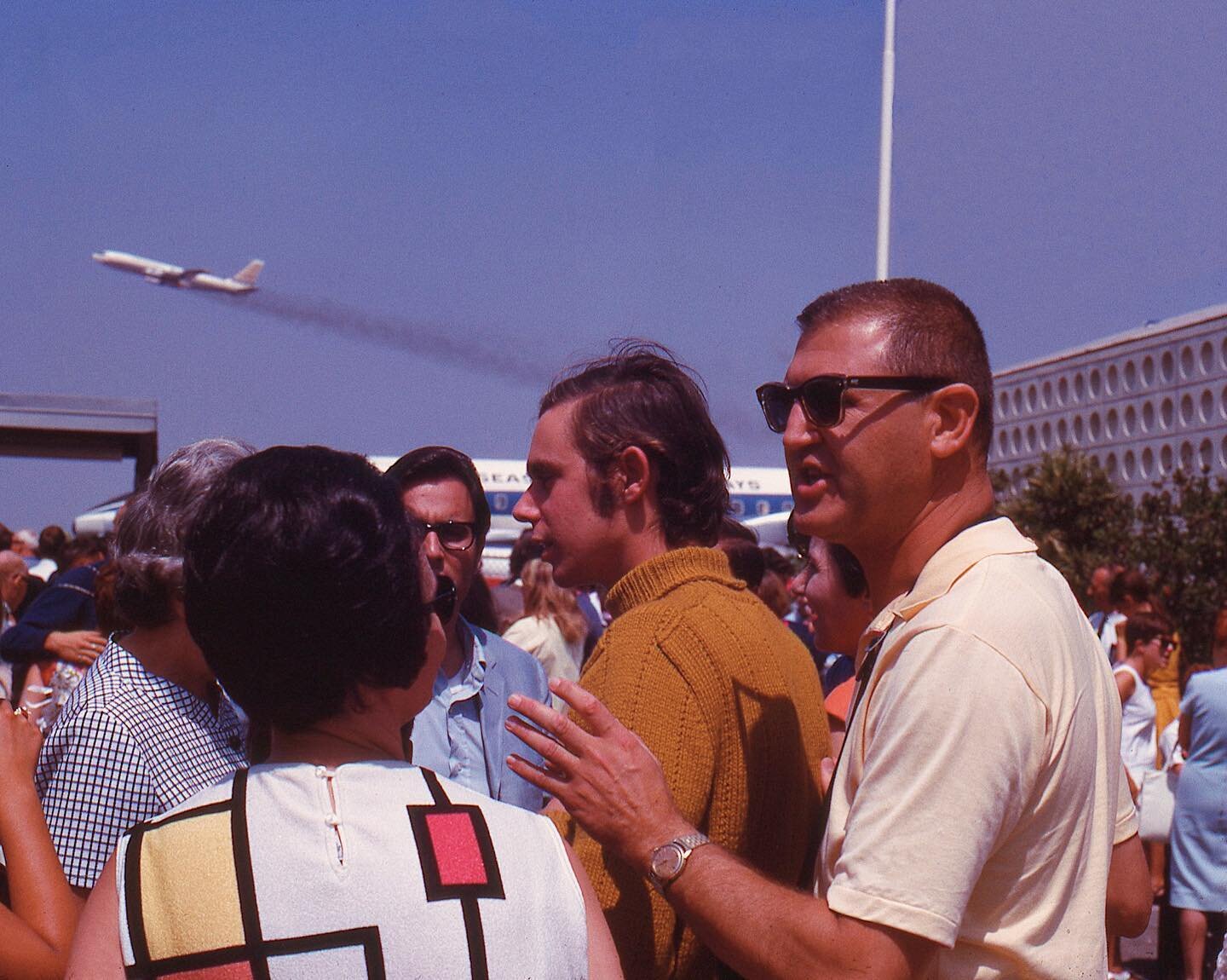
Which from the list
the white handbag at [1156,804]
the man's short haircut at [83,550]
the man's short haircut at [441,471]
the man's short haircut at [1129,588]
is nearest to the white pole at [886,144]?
the man's short haircut at [1129,588]

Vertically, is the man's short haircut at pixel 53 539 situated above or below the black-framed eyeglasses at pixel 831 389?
below

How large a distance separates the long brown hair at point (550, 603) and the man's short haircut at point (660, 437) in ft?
20.3

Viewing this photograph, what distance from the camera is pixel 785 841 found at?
247 centimetres

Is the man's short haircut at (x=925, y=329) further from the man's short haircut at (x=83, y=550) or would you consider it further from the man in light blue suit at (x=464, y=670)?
the man's short haircut at (x=83, y=550)

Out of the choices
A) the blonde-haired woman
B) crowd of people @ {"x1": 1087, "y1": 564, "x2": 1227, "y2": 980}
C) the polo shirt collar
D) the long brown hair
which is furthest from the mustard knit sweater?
the long brown hair

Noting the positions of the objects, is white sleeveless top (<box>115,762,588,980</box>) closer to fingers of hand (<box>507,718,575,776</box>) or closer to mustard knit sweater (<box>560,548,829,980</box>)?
fingers of hand (<box>507,718,575,776</box>)

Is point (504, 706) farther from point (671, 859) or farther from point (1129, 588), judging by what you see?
point (1129, 588)

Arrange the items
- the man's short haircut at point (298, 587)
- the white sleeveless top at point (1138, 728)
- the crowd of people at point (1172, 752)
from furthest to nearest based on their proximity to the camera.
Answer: the white sleeveless top at point (1138, 728), the crowd of people at point (1172, 752), the man's short haircut at point (298, 587)

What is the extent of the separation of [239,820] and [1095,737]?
116 cm

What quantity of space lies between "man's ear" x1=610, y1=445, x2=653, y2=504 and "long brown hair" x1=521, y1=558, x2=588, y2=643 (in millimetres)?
6276

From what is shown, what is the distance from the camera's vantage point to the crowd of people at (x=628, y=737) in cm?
171

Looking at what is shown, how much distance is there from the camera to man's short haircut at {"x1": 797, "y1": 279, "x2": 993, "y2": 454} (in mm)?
2275

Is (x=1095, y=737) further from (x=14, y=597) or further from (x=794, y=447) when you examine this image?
(x=14, y=597)

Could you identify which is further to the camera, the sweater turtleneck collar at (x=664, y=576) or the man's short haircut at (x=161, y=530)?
the man's short haircut at (x=161, y=530)
